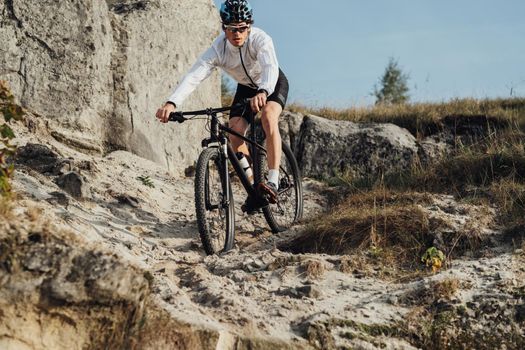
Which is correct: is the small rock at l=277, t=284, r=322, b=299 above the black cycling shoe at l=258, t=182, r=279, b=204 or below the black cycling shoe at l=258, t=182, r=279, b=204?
below

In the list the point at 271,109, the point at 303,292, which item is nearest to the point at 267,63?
the point at 271,109

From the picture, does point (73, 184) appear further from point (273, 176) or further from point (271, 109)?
point (271, 109)

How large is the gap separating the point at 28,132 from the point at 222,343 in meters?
4.76

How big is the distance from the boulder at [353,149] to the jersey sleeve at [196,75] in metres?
4.60

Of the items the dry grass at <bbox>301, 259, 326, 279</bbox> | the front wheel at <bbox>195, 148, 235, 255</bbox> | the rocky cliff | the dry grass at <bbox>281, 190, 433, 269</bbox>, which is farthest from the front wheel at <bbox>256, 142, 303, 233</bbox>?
the rocky cliff

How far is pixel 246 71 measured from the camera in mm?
8133

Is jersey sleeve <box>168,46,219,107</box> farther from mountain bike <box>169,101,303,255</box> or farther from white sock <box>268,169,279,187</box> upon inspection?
white sock <box>268,169,279,187</box>

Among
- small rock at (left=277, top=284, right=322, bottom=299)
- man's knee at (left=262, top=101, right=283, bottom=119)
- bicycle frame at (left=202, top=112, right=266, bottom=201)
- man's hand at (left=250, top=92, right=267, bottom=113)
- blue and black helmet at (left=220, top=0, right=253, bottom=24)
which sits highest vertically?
blue and black helmet at (left=220, top=0, right=253, bottom=24)

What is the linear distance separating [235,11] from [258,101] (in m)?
0.98

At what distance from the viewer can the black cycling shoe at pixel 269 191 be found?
7.88m

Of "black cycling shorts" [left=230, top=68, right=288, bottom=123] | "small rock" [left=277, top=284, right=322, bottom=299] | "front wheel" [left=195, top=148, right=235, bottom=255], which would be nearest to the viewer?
"small rock" [left=277, top=284, right=322, bottom=299]

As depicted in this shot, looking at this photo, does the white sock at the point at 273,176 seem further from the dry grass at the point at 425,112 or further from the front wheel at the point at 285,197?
the dry grass at the point at 425,112

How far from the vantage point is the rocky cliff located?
31.0ft

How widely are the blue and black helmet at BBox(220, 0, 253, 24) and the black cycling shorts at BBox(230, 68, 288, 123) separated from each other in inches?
33.9
